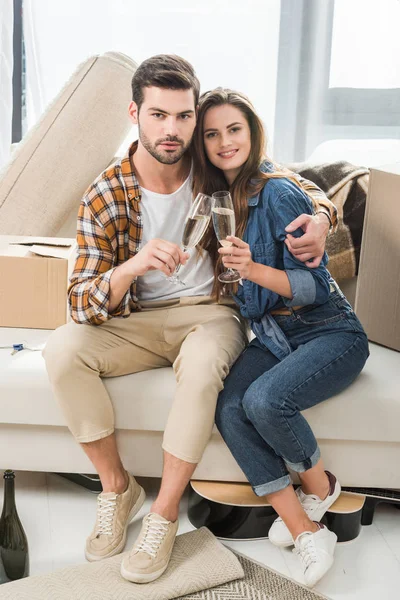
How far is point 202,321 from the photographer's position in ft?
6.75

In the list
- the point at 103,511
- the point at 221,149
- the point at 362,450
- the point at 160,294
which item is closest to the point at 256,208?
the point at 221,149

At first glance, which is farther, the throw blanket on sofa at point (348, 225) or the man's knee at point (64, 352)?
the throw blanket on sofa at point (348, 225)

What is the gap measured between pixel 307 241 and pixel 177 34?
6.89ft

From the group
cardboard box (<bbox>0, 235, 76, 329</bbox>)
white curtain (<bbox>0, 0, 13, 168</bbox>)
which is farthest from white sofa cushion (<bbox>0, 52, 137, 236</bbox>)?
white curtain (<bbox>0, 0, 13, 168</bbox>)

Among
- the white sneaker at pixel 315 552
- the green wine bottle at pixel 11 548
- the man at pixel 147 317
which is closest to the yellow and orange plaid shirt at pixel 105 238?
the man at pixel 147 317

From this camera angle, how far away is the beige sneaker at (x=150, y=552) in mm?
1738

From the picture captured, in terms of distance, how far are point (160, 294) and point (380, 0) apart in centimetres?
215

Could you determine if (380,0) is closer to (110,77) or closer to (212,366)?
(110,77)

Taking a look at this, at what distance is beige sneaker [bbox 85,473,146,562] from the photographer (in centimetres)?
185

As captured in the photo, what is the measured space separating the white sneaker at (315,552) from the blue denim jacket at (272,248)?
0.43 m

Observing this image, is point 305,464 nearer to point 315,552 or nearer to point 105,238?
point 315,552

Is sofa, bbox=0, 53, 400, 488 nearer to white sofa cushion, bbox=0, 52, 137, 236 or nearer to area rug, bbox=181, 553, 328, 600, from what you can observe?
area rug, bbox=181, 553, 328, 600

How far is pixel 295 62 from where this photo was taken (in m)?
3.66

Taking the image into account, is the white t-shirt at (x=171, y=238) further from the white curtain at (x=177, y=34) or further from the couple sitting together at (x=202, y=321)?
the white curtain at (x=177, y=34)
